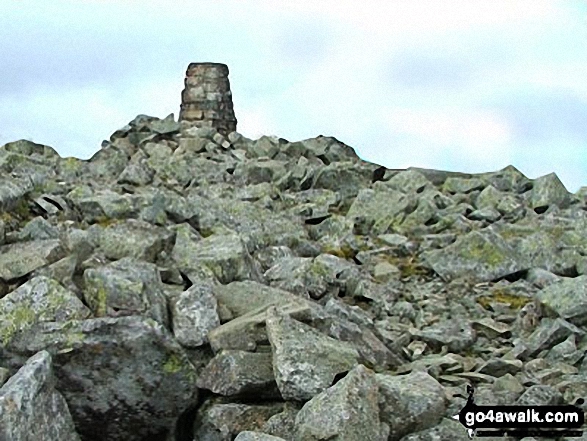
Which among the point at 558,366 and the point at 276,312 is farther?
the point at 558,366

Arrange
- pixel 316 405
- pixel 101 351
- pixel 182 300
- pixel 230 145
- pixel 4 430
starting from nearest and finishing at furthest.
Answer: pixel 4 430 → pixel 316 405 → pixel 101 351 → pixel 182 300 → pixel 230 145

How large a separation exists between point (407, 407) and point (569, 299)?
5.35m

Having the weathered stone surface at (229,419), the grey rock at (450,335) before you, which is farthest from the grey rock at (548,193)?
the weathered stone surface at (229,419)

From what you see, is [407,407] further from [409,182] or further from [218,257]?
[409,182]

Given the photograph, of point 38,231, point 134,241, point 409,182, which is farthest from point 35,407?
point 409,182

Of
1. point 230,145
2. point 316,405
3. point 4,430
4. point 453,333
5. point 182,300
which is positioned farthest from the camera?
point 230,145

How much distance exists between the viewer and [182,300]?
9625 mm

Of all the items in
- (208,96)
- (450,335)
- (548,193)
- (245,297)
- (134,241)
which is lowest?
(450,335)

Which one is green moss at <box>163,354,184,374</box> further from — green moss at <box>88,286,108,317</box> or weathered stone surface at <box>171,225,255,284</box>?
weathered stone surface at <box>171,225,255,284</box>

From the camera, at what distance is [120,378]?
27.9 ft

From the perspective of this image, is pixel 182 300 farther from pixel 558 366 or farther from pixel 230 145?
pixel 230 145

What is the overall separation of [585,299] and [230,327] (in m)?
5.74

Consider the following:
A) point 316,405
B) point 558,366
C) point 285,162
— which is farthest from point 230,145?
point 316,405

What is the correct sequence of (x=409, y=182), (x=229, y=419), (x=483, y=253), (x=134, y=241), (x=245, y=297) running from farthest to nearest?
(x=409, y=182)
(x=483, y=253)
(x=134, y=241)
(x=245, y=297)
(x=229, y=419)
